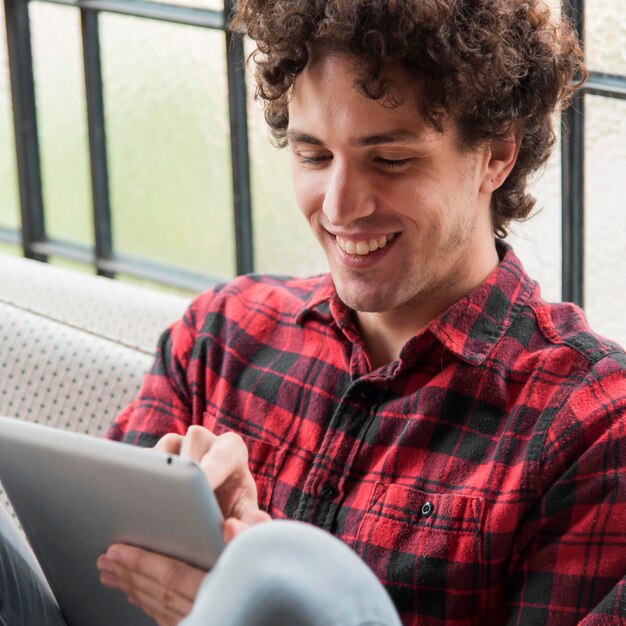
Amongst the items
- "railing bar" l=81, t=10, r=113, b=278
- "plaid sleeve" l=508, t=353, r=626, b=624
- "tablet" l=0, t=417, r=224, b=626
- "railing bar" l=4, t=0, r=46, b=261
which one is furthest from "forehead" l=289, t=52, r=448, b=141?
"railing bar" l=4, t=0, r=46, b=261

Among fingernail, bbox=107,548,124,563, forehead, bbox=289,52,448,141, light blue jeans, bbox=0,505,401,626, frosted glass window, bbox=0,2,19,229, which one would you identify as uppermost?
forehead, bbox=289,52,448,141

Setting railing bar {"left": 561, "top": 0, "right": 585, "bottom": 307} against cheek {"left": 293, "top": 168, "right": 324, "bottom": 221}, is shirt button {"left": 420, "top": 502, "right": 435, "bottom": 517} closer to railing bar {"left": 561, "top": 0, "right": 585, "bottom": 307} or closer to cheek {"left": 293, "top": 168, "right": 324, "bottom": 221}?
cheek {"left": 293, "top": 168, "right": 324, "bottom": 221}

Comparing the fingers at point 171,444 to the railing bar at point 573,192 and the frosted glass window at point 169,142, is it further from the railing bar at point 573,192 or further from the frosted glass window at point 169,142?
the frosted glass window at point 169,142

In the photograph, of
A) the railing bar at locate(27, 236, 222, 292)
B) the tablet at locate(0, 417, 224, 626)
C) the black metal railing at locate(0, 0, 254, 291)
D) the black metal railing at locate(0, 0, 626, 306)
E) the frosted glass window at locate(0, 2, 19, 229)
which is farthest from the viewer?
the frosted glass window at locate(0, 2, 19, 229)

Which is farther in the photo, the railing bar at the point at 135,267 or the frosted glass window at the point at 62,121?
the frosted glass window at the point at 62,121

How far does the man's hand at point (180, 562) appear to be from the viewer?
1132 millimetres

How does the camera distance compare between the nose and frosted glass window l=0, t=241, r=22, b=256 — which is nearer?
the nose

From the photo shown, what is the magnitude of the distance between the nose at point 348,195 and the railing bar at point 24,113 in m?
2.38

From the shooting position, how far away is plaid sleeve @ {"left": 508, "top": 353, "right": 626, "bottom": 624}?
4.04 ft

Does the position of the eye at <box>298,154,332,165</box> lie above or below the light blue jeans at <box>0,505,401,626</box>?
above

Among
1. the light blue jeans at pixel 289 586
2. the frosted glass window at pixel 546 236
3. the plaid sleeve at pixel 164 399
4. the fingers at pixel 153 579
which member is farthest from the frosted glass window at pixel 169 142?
the light blue jeans at pixel 289 586

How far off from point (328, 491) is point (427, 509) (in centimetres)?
14

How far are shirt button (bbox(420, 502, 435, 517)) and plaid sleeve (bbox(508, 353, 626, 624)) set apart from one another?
106 millimetres

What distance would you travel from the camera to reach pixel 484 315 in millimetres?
1446
